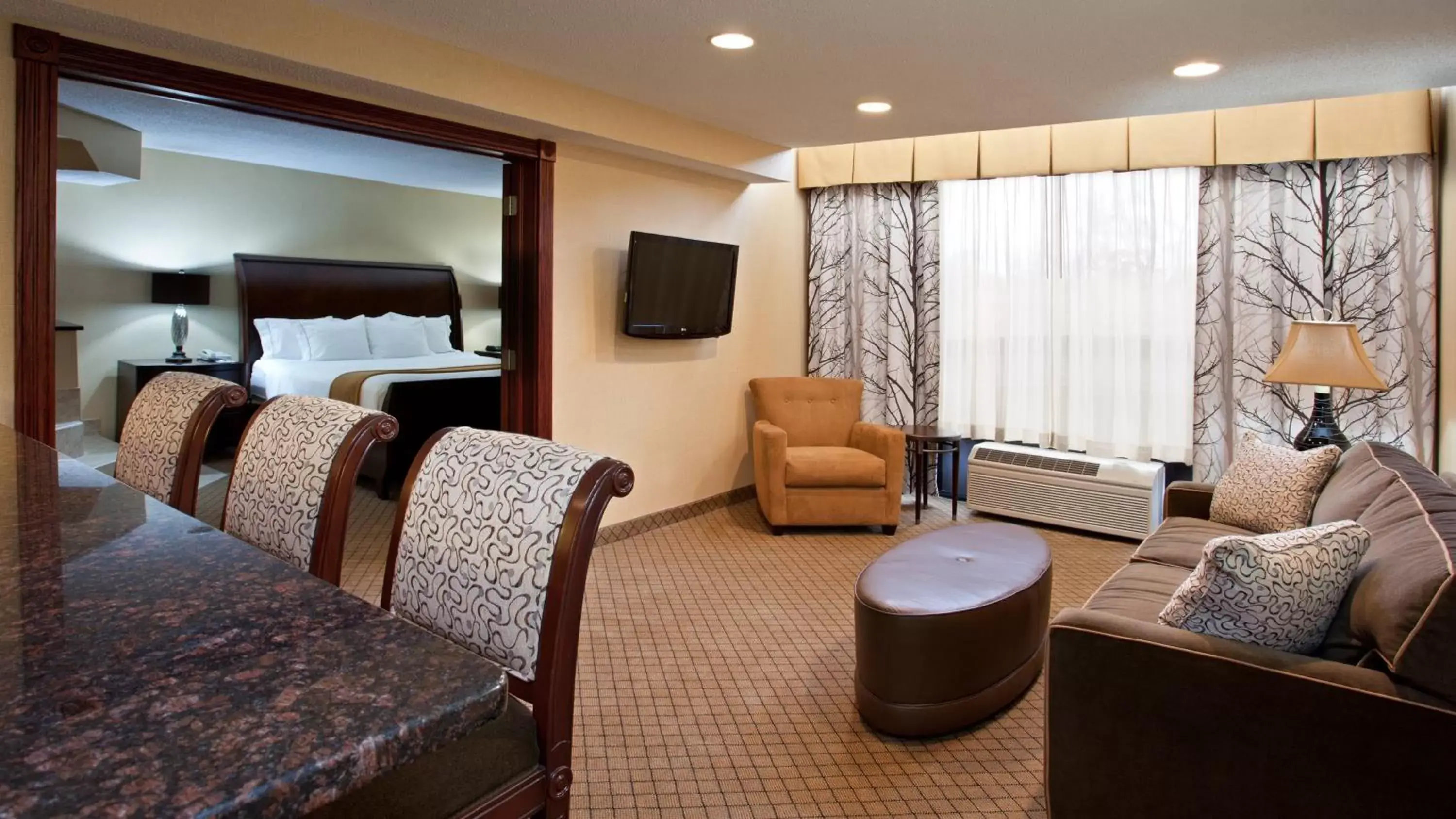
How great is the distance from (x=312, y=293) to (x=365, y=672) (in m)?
7.51

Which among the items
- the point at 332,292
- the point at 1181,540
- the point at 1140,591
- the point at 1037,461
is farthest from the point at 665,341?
the point at 332,292

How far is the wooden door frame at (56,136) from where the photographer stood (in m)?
2.59

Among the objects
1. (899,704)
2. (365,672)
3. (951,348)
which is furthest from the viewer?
(951,348)

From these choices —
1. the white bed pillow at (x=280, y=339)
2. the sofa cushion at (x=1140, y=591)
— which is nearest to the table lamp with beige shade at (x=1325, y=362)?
the sofa cushion at (x=1140, y=591)

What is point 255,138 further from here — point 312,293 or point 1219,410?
point 1219,410

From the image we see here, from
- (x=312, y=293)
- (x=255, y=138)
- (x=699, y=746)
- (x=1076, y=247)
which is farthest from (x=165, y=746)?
(x=312, y=293)

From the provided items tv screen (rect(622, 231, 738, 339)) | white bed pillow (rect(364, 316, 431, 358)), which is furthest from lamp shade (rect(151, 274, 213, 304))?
tv screen (rect(622, 231, 738, 339))

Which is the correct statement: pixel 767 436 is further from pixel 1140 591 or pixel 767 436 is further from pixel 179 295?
pixel 179 295

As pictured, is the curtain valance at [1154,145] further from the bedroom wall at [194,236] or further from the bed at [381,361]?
the bedroom wall at [194,236]

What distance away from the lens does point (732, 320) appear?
542cm

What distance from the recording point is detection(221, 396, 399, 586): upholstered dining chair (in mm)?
1509

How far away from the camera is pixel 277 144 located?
6.10 meters

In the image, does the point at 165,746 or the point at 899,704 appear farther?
the point at 899,704

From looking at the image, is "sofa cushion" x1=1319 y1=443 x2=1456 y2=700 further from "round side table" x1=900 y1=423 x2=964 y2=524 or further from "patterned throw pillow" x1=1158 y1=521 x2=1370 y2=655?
"round side table" x1=900 y1=423 x2=964 y2=524
